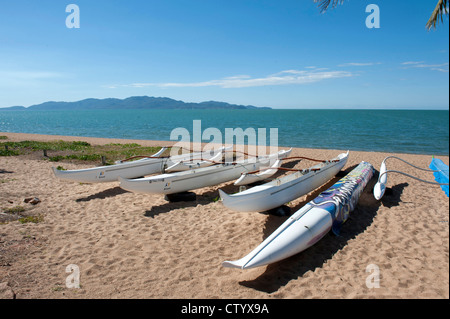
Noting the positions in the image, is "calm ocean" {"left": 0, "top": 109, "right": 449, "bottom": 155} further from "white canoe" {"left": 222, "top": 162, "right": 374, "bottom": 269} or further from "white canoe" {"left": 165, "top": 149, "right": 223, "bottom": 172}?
"white canoe" {"left": 222, "top": 162, "right": 374, "bottom": 269}

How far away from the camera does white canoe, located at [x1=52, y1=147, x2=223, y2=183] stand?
7.52m

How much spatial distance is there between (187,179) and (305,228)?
12.2 ft

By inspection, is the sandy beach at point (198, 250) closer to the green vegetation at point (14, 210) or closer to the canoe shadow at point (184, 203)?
→ the canoe shadow at point (184, 203)

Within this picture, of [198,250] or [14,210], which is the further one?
[14,210]

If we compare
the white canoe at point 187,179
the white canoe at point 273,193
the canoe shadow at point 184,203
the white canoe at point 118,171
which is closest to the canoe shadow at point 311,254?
the white canoe at point 273,193

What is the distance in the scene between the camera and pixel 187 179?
7090mm

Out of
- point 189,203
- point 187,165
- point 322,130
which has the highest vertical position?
point 322,130

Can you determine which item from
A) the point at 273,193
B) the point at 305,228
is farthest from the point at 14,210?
the point at 305,228

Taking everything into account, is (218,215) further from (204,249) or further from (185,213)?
(204,249)

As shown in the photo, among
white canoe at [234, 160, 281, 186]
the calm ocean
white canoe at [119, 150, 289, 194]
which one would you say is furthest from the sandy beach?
the calm ocean

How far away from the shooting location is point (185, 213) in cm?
621

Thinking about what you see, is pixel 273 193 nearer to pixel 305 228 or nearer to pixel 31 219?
pixel 305 228

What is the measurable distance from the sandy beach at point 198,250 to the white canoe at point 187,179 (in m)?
0.47
